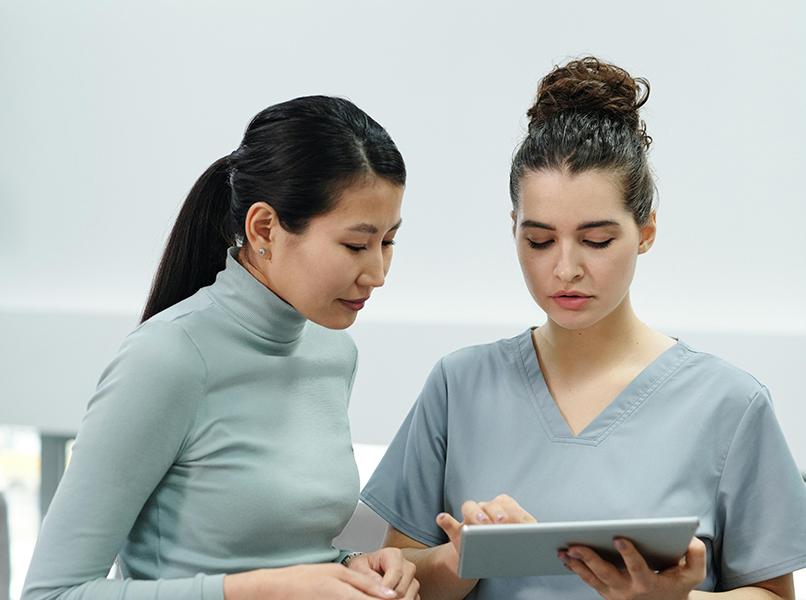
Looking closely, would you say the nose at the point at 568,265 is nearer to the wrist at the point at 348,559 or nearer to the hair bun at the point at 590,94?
the hair bun at the point at 590,94

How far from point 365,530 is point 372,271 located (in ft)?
3.01

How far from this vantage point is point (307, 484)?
1130mm

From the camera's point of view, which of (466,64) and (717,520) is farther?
(466,64)

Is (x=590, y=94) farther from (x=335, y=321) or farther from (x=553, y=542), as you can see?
(x=553, y=542)

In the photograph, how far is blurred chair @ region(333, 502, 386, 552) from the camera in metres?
1.83

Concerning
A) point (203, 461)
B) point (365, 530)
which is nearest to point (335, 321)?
point (203, 461)

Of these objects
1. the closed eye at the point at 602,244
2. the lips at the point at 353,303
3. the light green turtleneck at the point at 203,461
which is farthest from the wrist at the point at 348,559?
the closed eye at the point at 602,244

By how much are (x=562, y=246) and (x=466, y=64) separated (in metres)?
1.33

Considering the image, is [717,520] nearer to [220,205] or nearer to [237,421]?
[237,421]

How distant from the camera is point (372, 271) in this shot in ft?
3.70

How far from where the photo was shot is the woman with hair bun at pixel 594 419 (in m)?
1.22

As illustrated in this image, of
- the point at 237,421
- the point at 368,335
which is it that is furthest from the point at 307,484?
the point at 368,335

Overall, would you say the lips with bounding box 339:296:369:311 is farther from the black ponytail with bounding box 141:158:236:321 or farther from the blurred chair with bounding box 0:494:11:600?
the blurred chair with bounding box 0:494:11:600

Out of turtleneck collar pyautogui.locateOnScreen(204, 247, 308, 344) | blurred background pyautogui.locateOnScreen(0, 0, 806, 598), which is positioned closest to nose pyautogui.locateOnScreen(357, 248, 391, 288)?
turtleneck collar pyautogui.locateOnScreen(204, 247, 308, 344)
